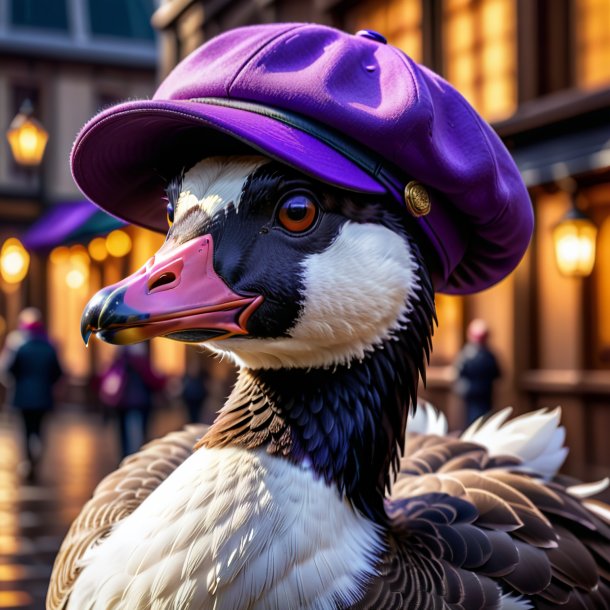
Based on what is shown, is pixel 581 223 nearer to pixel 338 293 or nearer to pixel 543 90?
pixel 543 90

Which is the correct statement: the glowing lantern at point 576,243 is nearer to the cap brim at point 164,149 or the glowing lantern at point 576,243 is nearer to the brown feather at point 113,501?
the brown feather at point 113,501

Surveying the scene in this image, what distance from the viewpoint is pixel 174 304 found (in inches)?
56.9

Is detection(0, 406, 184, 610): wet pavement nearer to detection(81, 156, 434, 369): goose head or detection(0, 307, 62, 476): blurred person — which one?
detection(0, 307, 62, 476): blurred person

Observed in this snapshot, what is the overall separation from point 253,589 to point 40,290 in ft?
73.4

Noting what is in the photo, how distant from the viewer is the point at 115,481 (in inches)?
81.1

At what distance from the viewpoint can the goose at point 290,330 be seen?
147 cm

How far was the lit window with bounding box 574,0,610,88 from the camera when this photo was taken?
8164mm

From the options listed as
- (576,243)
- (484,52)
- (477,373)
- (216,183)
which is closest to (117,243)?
(484,52)

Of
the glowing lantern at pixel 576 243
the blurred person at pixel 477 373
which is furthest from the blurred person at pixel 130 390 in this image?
the glowing lantern at pixel 576 243

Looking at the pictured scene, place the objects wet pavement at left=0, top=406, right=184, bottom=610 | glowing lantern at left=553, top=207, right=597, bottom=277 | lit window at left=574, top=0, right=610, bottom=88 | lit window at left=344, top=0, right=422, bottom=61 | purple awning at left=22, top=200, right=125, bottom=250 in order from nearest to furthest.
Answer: wet pavement at left=0, top=406, right=184, bottom=610 → glowing lantern at left=553, top=207, right=597, bottom=277 → lit window at left=574, top=0, right=610, bottom=88 → lit window at left=344, top=0, right=422, bottom=61 → purple awning at left=22, top=200, right=125, bottom=250

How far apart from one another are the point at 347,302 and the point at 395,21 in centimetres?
940

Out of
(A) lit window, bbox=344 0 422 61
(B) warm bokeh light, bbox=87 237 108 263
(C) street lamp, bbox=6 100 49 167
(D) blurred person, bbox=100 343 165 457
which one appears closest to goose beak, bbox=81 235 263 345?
(D) blurred person, bbox=100 343 165 457

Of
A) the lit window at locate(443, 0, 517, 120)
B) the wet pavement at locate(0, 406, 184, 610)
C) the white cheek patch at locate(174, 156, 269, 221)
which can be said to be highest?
the lit window at locate(443, 0, 517, 120)

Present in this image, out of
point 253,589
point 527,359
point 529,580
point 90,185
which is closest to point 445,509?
point 529,580
